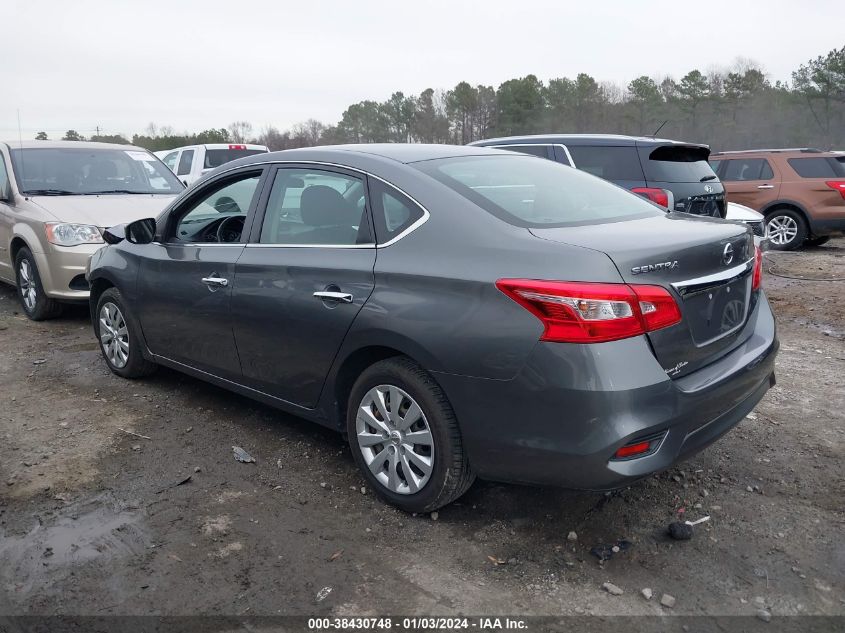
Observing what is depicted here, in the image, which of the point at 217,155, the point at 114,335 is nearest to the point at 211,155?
the point at 217,155

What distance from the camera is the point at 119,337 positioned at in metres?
5.27

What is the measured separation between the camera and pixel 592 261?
2730 mm

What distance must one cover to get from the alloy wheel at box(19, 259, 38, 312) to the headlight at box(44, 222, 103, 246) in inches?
23.8

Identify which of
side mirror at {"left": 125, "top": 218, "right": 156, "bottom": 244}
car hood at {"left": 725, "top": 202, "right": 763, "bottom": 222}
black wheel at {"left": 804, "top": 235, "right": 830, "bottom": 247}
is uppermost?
side mirror at {"left": 125, "top": 218, "right": 156, "bottom": 244}

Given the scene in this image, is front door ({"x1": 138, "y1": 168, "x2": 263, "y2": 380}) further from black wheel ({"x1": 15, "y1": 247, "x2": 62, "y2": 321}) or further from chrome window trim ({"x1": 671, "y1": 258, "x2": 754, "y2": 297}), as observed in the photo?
black wheel ({"x1": 15, "y1": 247, "x2": 62, "y2": 321})

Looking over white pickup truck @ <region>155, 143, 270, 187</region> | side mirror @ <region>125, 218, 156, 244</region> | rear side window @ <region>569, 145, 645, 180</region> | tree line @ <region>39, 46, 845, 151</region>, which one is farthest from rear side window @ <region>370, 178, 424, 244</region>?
tree line @ <region>39, 46, 845, 151</region>

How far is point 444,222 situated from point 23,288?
19.4 ft

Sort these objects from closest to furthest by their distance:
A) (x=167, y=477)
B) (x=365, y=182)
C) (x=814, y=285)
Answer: (x=365, y=182) < (x=167, y=477) < (x=814, y=285)

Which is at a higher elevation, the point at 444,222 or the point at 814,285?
the point at 444,222

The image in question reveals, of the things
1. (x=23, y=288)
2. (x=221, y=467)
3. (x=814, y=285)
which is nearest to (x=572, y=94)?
(x=814, y=285)

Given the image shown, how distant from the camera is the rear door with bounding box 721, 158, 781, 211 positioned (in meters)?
12.3

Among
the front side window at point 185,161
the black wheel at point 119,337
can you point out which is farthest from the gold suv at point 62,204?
the front side window at point 185,161

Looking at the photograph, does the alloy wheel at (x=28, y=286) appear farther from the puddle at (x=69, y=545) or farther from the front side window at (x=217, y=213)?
→ the puddle at (x=69, y=545)

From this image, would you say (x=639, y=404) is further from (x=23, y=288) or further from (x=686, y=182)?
(x=23, y=288)
